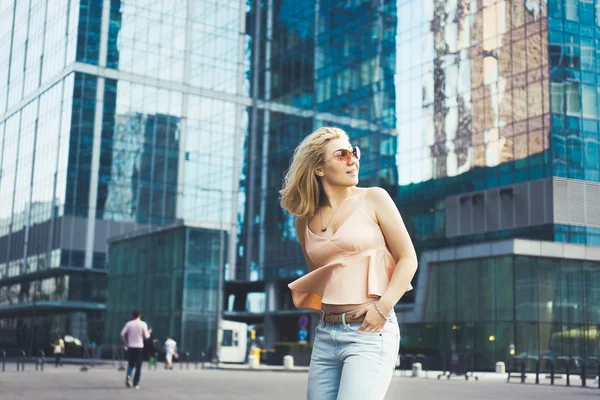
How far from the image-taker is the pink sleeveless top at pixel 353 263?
390 cm

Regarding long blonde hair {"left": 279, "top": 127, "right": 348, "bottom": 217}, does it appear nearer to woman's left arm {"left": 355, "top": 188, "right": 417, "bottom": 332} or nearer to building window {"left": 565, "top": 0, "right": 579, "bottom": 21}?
woman's left arm {"left": 355, "top": 188, "right": 417, "bottom": 332}

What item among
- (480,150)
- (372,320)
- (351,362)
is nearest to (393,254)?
(372,320)

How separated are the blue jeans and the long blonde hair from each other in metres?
0.58

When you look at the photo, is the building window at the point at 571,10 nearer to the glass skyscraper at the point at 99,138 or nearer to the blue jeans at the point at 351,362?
the glass skyscraper at the point at 99,138

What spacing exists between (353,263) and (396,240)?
223 mm

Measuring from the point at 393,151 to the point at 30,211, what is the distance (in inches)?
1201

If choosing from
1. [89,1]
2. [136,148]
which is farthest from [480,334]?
[89,1]

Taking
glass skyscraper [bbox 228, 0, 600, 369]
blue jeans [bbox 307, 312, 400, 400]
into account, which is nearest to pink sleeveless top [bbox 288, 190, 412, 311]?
blue jeans [bbox 307, 312, 400, 400]

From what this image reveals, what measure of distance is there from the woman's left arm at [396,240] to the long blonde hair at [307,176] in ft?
0.97

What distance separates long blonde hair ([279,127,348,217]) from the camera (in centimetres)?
416

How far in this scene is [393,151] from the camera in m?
58.1

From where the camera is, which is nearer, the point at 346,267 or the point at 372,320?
the point at 372,320

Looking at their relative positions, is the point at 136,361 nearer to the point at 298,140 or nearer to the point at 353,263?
the point at 353,263

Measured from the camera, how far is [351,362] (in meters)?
3.76
